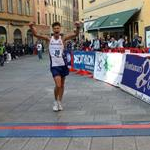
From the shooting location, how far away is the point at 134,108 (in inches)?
350

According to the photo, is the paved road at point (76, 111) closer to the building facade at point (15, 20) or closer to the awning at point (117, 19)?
the awning at point (117, 19)

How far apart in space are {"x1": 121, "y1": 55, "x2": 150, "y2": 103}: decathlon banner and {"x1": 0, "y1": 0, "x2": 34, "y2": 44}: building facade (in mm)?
36851

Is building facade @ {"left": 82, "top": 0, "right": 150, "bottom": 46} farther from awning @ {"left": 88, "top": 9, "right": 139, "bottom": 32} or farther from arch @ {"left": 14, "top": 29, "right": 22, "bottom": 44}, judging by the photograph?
arch @ {"left": 14, "top": 29, "right": 22, "bottom": 44}

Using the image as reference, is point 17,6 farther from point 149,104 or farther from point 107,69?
point 149,104

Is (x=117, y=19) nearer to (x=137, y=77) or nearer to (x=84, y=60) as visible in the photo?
(x=84, y=60)

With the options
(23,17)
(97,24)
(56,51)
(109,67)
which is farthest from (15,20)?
(56,51)

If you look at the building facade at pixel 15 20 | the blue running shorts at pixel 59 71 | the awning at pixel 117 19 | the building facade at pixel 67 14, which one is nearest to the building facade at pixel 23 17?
the building facade at pixel 15 20

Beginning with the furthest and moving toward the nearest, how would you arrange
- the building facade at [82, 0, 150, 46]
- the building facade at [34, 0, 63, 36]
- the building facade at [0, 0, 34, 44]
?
1. the building facade at [34, 0, 63, 36]
2. the building facade at [0, 0, 34, 44]
3. the building facade at [82, 0, 150, 46]

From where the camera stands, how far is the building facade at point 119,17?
26.2 metres

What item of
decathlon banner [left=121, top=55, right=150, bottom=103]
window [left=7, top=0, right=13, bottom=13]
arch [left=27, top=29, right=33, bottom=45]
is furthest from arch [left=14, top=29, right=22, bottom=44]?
decathlon banner [left=121, top=55, right=150, bottom=103]

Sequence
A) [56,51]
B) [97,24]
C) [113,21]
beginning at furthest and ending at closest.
→ [97,24] → [113,21] → [56,51]

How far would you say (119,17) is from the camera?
2950cm

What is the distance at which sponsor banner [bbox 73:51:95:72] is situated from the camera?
17.2 m

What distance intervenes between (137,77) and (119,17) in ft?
64.1
